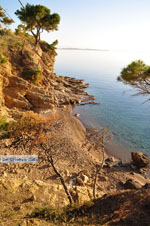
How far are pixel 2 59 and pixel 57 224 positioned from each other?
650 inches

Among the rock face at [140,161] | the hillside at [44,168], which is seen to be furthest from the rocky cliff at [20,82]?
the rock face at [140,161]

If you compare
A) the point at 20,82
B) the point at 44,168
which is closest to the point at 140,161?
the point at 44,168

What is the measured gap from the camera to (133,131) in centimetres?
1858

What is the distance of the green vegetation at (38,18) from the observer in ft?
64.6

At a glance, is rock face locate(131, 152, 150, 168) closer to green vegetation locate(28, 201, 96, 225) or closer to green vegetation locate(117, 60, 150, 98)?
green vegetation locate(117, 60, 150, 98)

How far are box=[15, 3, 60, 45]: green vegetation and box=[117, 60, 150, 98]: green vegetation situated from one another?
21.7 metres

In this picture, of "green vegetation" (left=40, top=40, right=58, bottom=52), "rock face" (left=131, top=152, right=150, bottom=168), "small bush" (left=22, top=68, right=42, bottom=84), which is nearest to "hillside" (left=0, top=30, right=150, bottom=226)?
"small bush" (left=22, top=68, right=42, bottom=84)

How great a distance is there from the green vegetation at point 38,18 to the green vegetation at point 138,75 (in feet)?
71.1

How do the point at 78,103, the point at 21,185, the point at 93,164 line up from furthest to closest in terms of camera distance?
the point at 78,103 < the point at 93,164 < the point at 21,185

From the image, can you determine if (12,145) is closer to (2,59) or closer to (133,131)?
(2,59)

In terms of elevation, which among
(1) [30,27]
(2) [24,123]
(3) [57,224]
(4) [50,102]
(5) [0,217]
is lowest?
(3) [57,224]

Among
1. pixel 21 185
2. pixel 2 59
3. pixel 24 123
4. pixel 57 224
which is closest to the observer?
pixel 57 224

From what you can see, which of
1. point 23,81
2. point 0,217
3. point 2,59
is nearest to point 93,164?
point 0,217

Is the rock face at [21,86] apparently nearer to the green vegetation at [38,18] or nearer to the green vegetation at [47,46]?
the green vegetation at [38,18]
